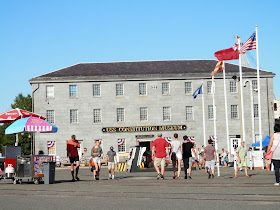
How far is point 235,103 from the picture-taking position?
66875 millimetres

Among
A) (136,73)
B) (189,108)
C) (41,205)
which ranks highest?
(136,73)

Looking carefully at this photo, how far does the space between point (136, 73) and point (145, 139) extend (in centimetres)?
788

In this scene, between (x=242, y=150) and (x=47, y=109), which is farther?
(x=47, y=109)

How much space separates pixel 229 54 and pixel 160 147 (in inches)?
541

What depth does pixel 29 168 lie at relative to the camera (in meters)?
21.6

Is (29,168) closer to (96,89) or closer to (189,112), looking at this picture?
(96,89)

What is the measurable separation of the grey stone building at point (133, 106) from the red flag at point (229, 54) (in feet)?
100

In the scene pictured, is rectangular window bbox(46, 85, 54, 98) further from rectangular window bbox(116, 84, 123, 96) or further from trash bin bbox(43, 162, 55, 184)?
trash bin bbox(43, 162, 55, 184)

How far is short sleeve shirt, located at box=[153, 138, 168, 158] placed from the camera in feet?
75.8

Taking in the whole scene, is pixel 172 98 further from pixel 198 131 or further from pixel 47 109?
pixel 47 109

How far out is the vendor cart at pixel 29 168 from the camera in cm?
2142

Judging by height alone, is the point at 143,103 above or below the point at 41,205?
above

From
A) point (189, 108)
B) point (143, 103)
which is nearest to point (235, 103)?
point (189, 108)

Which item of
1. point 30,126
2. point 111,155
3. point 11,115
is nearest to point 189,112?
point 111,155
